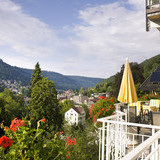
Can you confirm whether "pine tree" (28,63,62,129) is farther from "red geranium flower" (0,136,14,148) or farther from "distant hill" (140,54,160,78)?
"distant hill" (140,54,160,78)

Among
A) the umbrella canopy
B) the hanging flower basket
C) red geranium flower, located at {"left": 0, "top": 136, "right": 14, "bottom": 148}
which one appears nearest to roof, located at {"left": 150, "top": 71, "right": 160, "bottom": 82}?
the hanging flower basket

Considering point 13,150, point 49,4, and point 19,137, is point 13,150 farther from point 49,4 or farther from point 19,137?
point 49,4

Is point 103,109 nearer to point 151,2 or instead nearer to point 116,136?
point 116,136

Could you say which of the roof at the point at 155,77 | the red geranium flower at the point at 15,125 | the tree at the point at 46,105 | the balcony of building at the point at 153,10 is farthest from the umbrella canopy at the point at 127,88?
the tree at the point at 46,105

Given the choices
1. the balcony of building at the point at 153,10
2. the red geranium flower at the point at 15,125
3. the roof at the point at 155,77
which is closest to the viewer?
the red geranium flower at the point at 15,125

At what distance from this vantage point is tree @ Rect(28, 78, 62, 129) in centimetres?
2023

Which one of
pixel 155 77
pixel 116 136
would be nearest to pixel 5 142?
pixel 116 136

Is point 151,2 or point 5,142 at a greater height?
point 151,2

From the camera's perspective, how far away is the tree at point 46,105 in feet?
66.4

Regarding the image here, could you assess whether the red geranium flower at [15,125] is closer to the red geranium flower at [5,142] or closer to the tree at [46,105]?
→ the red geranium flower at [5,142]

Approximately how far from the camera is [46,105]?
814 inches

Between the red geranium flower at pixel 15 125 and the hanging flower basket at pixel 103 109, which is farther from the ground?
the red geranium flower at pixel 15 125

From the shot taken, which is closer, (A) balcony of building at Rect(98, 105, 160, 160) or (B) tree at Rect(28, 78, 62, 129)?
(A) balcony of building at Rect(98, 105, 160, 160)

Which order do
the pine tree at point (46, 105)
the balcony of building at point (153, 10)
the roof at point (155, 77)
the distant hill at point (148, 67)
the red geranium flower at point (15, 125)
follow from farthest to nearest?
the distant hill at point (148, 67)
the pine tree at point (46, 105)
the roof at point (155, 77)
the balcony of building at point (153, 10)
the red geranium flower at point (15, 125)
